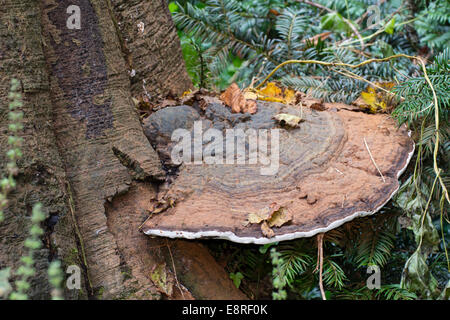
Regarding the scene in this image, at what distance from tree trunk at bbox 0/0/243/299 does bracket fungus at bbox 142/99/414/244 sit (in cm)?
14

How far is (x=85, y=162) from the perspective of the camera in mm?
1695

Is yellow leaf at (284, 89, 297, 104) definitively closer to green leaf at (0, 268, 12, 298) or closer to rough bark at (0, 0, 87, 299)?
rough bark at (0, 0, 87, 299)

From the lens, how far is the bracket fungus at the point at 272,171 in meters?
1.50

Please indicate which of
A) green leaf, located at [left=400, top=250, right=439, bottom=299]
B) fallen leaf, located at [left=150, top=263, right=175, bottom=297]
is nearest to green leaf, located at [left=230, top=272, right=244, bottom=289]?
fallen leaf, located at [left=150, top=263, right=175, bottom=297]

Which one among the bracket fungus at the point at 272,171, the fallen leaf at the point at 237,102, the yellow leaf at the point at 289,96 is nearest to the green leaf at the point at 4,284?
the bracket fungus at the point at 272,171

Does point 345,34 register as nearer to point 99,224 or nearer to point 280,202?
point 280,202

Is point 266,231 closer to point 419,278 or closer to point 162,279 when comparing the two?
point 162,279

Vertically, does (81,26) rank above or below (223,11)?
above

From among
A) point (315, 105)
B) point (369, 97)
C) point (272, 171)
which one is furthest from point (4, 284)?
point (369, 97)

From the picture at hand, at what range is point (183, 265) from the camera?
5.59 ft

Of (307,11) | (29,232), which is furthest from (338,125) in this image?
(307,11)

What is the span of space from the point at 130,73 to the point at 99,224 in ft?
2.85

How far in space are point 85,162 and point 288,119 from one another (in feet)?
3.05

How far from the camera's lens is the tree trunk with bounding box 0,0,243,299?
1476mm
